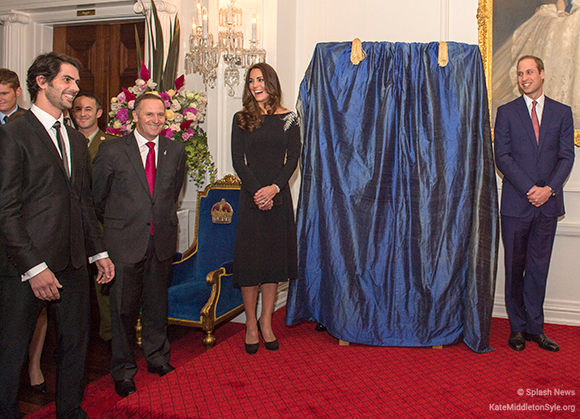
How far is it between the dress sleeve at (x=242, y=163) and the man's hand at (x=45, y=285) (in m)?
1.17

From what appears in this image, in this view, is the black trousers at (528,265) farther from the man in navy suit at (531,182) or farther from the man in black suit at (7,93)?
the man in black suit at (7,93)

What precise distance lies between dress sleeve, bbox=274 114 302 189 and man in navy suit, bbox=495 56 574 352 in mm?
1268

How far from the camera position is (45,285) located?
190 centimetres

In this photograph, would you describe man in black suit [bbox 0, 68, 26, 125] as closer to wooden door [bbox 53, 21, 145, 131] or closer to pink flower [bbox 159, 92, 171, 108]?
pink flower [bbox 159, 92, 171, 108]

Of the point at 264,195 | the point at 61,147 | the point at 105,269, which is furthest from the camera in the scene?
the point at 264,195

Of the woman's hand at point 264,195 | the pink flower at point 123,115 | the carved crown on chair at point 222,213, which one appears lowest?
the carved crown on chair at point 222,213

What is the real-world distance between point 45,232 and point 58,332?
1.49ft

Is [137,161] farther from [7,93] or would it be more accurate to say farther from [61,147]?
[7,93]

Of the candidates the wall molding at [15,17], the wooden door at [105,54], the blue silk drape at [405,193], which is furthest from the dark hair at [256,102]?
the wall molding at [15,17]

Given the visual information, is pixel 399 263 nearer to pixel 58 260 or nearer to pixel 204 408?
pixel 204 408

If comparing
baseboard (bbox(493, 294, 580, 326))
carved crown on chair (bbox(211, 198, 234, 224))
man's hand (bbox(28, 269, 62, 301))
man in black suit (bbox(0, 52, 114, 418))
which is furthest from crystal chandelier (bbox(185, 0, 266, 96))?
baseboard (bbox(493, 294, 580, 326))

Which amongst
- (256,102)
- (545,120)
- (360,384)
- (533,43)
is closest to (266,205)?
(256,102)

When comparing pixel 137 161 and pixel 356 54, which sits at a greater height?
pixel 356 54

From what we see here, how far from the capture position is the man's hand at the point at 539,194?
288 cm
